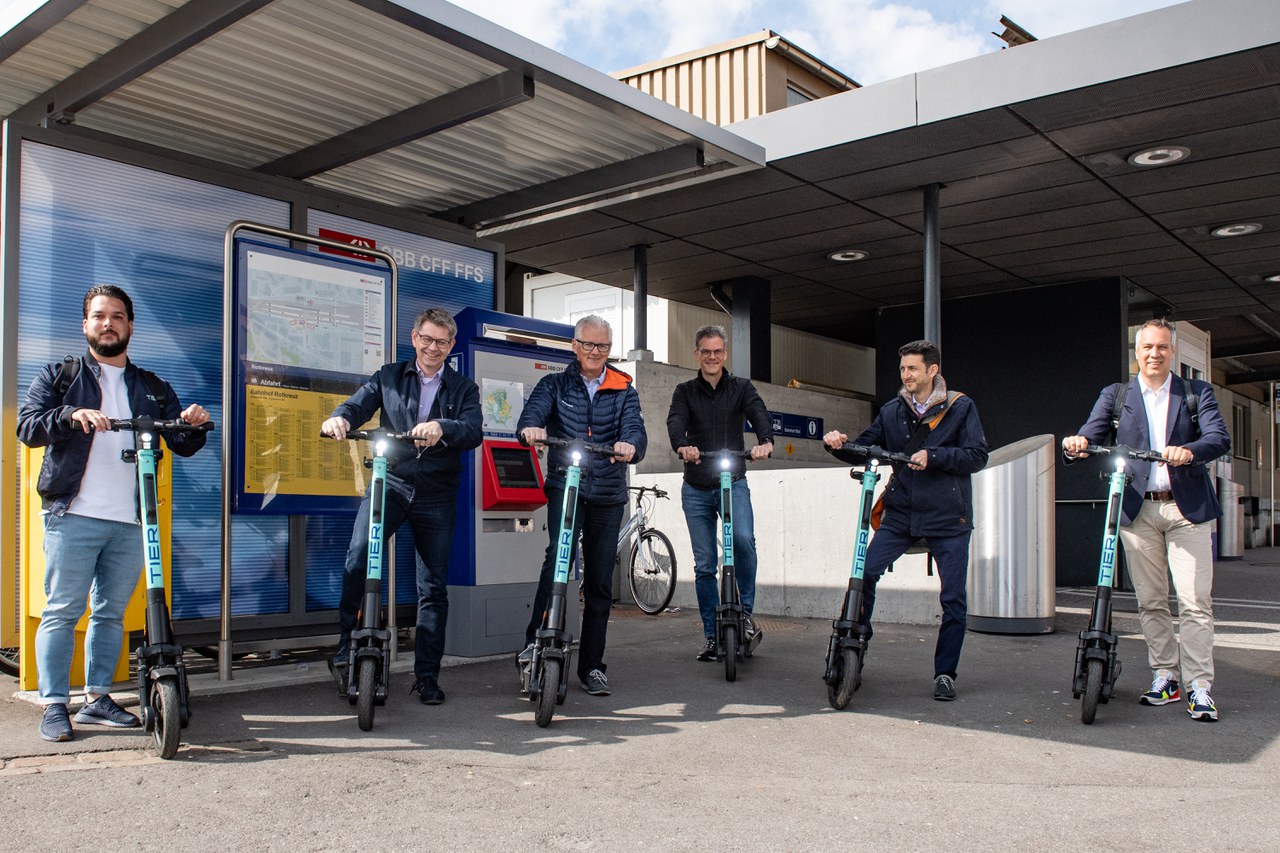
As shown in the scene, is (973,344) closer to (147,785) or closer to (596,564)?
(596,564)

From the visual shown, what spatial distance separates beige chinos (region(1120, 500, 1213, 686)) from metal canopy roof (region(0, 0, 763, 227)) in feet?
11.0

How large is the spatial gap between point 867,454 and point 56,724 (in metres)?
3.55

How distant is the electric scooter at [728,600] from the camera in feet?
18.4

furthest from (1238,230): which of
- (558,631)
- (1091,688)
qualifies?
(558,631)

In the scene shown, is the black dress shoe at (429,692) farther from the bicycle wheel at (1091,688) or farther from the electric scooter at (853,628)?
the bicycle wheel at (1091,688)

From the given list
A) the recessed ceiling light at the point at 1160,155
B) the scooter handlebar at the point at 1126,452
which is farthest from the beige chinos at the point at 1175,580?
the recessed ceiling light at the point at 1160,155

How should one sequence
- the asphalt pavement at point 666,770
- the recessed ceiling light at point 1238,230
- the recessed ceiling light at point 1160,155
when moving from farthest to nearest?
1. the recessed ceiling light at point 1238,230
2. the recessed ceiling light at point 1160,155
3. the asphalt pavement at point 666,770

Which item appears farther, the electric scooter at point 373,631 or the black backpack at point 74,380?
the electric scooter at point 373,631

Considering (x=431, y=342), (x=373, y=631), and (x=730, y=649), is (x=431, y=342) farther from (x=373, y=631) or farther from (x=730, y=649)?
(x=730, y=649)

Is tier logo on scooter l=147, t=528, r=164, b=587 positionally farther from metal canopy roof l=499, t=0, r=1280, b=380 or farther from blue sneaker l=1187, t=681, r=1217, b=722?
A: metal canopy roof l=499, t=0, r=1280, b=380

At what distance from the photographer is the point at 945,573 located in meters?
5.16

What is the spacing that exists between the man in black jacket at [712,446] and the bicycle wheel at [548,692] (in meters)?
1.81

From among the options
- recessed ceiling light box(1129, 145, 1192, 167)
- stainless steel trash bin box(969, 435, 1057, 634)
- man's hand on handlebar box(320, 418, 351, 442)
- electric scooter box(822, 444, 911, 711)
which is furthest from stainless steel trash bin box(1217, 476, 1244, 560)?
man's hand on handlebar box(320, 418, 351, 442)

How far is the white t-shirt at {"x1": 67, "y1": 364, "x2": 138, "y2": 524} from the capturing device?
4164 millimetres
